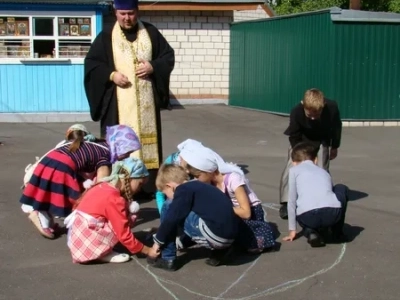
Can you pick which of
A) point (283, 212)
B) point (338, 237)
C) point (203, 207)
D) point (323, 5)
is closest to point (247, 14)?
point (323, 5)

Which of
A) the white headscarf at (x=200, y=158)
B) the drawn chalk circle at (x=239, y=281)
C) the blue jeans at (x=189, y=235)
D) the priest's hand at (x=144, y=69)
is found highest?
the priest's hand at (x=144, y=69)

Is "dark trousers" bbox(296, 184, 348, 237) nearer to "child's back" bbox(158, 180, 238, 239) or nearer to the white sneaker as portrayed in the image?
"child's back" bbox(158, 180, 238, 239)

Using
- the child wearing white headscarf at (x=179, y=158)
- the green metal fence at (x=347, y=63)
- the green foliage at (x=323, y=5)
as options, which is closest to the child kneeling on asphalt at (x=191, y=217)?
the child wearing white headscarf at (x=179, y=158)

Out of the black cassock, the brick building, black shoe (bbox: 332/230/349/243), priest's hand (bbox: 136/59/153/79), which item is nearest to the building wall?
the brick building

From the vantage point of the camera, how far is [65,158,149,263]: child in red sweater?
5629 mm

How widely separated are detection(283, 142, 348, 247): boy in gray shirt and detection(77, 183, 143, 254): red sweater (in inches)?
55.7

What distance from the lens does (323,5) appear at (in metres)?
30.2

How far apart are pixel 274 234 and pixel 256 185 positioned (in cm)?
266

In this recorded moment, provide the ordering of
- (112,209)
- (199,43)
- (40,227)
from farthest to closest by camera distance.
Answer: (199,43) < (40,227) < (112,209)

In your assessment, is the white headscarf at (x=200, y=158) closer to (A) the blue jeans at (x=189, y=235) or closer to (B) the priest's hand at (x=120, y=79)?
(A) the blue jeans at (x=189, y=235)

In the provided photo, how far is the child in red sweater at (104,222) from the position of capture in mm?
5629

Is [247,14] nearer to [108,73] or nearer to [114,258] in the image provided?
[108,73]

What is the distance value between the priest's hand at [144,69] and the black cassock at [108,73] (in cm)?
6

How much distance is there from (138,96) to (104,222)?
7.85 ft
